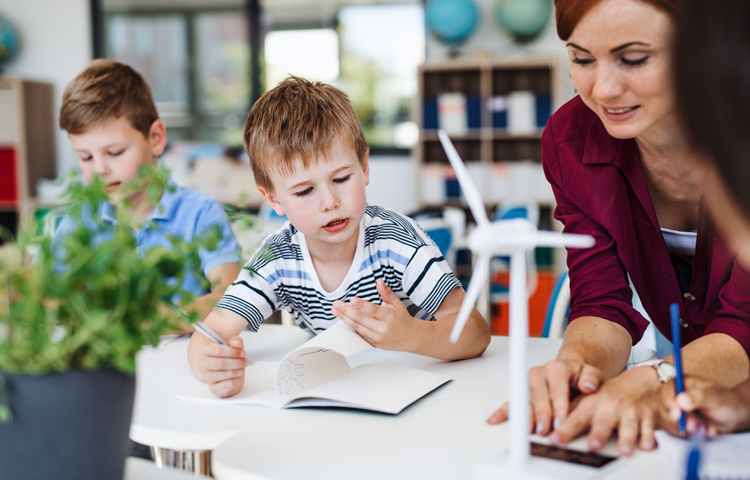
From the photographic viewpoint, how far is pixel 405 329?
1.01 meters

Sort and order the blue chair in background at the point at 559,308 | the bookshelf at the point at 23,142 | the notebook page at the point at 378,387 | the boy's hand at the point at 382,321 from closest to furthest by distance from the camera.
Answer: the notebook page at the point at 378,387 → the boy's hand at the point at 382,321 → the blue chair in background at the point at 559,308 → the bookshelf at the point at 23,142

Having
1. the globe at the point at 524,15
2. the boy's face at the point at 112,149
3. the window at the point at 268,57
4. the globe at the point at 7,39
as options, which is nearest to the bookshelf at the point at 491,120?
the globe at the point at 524,15

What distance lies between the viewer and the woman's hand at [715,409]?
26.8 inches

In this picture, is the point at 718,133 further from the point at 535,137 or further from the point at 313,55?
the point at 313,55

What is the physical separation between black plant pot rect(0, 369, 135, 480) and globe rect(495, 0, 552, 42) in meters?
4.48

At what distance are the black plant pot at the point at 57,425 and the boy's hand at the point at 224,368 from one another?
367 millimetres

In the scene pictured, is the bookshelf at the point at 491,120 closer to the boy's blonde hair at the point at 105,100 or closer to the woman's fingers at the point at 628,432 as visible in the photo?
the boy's blonde hair at the point at 105,100

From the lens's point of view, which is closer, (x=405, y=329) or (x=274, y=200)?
(x=405, y=329)

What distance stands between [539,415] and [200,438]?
41 centimetres

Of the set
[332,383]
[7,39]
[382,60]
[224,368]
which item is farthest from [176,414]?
[7,39]

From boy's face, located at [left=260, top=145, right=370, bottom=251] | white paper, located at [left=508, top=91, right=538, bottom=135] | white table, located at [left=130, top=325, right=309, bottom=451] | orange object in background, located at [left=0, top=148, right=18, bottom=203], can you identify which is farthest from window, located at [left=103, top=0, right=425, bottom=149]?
white table, located at [left=130, top=325, right=309, bottom=451]

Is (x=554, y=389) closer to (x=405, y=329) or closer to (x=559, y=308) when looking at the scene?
(x=405, y=329)

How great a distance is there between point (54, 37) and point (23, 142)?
42.0 inches

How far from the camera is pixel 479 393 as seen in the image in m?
0.93
